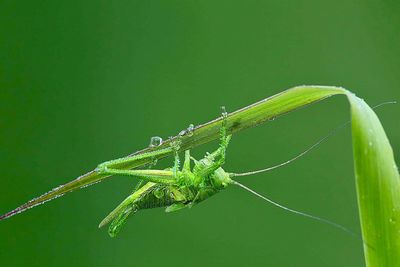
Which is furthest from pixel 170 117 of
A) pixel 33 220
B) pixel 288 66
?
pixel 33 220

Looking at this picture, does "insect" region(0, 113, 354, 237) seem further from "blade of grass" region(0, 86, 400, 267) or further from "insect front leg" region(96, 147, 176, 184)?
"blade of grass" region(0, 86, 400, 267)

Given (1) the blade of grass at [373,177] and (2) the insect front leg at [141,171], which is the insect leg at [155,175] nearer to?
(2) the insect front leg at [141,171]

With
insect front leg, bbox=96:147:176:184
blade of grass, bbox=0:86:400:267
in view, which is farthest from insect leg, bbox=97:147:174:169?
blade of grass, bbox=0:86:400:267

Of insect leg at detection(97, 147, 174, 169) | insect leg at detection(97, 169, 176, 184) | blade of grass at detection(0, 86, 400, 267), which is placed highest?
insect leg at detection(97, 169, 176, 184)

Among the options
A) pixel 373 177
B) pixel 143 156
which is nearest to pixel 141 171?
pixel 143 156

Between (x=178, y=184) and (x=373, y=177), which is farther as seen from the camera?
(x=178, y=184)

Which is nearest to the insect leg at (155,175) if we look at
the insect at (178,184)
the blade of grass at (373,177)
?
the insect at (178,184)

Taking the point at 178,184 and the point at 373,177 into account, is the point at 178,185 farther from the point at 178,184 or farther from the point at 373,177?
the point at 373,177

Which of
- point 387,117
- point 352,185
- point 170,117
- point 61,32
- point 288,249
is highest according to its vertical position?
point 61,32

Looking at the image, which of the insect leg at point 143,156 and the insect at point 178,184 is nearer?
the insect leg at point 143,156

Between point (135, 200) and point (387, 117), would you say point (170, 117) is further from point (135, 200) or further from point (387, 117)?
point (135, 200)

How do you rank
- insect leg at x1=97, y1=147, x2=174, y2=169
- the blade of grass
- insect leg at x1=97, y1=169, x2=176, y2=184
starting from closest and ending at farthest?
1. the blade of grass
2. insect leg at x1=97, y1=147, x2=174, y2=169
3. insect leg at x1=97, y1=169, x2=176, y2=184
